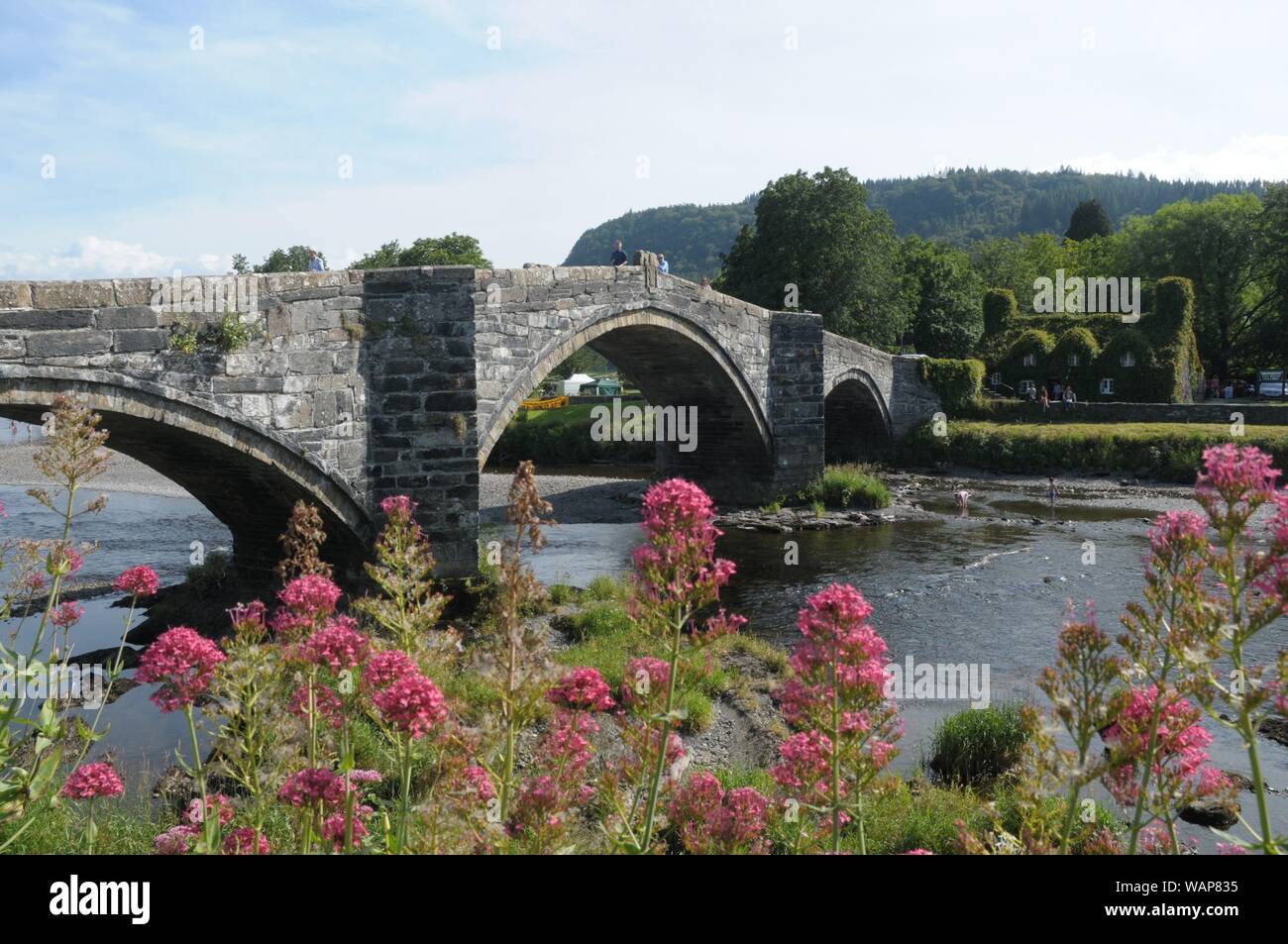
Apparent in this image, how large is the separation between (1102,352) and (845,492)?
20.5 meters

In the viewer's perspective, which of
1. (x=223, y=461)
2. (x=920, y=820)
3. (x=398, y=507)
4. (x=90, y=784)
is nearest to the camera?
(x=90, y=784)

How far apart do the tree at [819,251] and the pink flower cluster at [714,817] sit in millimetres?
38231

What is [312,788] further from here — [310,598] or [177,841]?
[177,841]

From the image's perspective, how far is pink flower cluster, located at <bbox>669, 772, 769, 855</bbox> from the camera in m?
3.26

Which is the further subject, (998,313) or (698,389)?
(998,313)

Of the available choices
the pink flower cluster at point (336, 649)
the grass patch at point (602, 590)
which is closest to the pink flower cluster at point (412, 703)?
the pink flower cluster at point (336, 649)

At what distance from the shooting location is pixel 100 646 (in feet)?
42.1

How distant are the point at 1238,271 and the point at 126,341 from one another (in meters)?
54.7

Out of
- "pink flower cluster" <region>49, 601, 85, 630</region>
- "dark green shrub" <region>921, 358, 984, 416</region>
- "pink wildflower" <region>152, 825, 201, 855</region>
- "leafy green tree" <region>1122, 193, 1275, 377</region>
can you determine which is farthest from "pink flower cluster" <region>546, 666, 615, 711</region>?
"leafy green tree" <region>1122, 193, 1275, 377</region>

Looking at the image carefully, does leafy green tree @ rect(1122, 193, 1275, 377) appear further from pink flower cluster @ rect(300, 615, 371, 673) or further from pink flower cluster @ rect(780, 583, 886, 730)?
pink flower cluster @ rect(300, 615, 371, 673)

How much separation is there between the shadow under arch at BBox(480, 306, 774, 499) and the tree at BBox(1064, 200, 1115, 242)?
A: 63.7 m

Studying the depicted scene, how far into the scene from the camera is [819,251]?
41.3 metres

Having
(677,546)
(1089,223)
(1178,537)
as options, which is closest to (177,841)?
(677,546)

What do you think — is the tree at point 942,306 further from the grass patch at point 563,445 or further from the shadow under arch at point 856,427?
the grass patch at point 563,445
